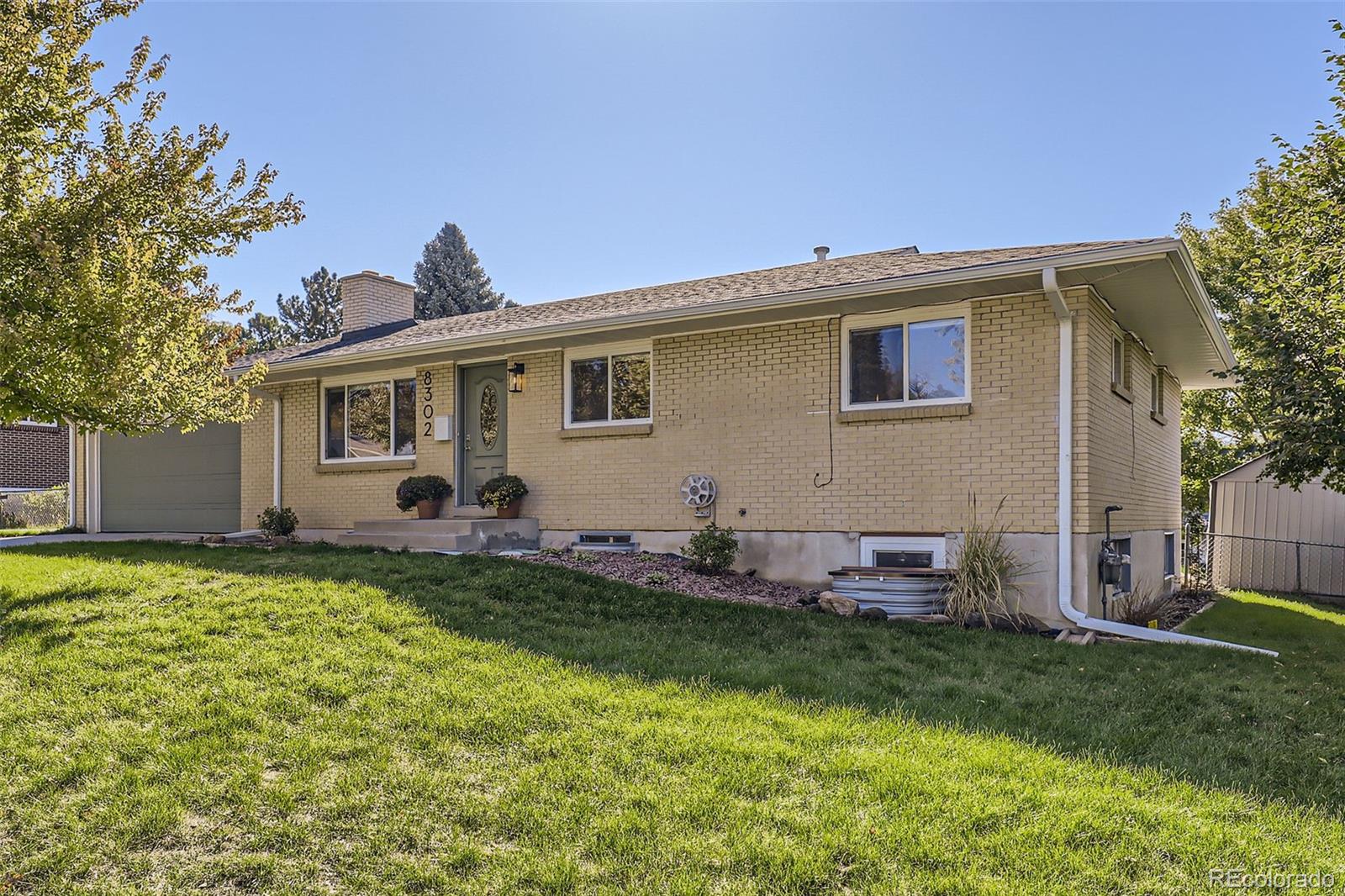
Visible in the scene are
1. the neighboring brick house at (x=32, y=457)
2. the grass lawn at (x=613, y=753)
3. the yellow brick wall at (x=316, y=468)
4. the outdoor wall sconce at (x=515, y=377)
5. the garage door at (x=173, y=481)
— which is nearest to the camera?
the grass lawn at (x=613, y=753)

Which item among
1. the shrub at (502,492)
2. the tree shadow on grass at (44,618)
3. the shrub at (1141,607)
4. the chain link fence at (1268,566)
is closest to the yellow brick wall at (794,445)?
the shrub at (502,492)

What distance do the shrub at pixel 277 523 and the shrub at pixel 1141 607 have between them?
11.4 m

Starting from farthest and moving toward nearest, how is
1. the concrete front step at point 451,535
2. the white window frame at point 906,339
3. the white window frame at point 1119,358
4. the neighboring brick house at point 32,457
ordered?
1. the neighboring brick house at point 32,457
2. the concrete front step at point 451,535
3. the white window frame at point 1119,358
4. the white window frame at point 906,339

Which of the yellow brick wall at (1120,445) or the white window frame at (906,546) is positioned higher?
the yellow brick wall at (1120,445)

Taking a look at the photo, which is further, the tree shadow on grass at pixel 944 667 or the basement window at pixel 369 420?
the basement window at pixel 369 420

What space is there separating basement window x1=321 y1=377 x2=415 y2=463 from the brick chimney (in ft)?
10.1

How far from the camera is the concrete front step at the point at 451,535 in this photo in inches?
452

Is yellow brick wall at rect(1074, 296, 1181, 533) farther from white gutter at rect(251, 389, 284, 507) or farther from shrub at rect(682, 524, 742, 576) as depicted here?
white gutter at rect(251, 389, 284, 507)

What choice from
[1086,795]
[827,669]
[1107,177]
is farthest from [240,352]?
[1107,177]

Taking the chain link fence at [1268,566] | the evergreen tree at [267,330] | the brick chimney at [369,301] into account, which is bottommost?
the chain link fence at [1268,566]

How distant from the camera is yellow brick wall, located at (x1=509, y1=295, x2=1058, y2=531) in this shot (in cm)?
928

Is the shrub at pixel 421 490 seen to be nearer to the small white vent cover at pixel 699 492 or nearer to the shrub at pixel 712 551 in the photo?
the small white vent cover at pixel 699 492

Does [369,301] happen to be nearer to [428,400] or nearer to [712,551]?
[428,400]

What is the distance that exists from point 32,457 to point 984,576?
2852 centimetres
